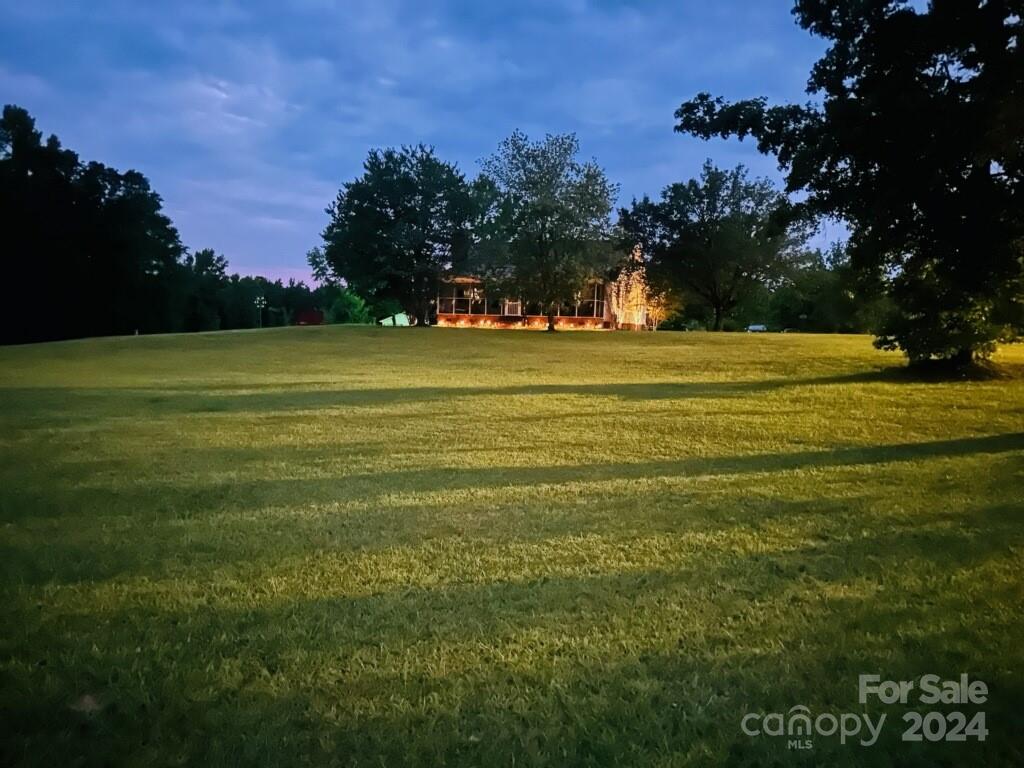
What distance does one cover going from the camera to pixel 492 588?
3484 millimetres

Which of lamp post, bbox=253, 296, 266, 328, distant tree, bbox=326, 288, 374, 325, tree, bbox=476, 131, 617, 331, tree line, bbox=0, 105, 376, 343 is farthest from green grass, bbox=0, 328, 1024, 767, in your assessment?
distant tree, bbox=326, 288, 374, 325

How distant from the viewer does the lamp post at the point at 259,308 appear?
7425 cm

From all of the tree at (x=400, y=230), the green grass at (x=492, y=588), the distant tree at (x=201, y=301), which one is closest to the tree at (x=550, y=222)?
the tree at (x=400, y=230)

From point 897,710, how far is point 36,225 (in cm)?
4939

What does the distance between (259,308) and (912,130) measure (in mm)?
81218

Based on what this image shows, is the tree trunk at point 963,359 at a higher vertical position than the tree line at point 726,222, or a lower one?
lower

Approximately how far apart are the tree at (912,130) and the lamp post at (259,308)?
7259 cm

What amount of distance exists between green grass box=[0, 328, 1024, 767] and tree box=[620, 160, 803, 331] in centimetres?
3444

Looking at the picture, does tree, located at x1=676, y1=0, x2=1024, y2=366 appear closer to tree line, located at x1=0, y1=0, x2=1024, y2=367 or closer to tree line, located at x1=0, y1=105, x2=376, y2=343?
tree line, located at x1=0, y1=0, x2=1024, y2=367

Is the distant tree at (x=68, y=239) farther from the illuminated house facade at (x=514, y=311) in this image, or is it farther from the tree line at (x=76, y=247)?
the illuminated house facade at (x=514, y=311)

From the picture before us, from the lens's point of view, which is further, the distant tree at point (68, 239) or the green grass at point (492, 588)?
the distant tree at point (68, 239)

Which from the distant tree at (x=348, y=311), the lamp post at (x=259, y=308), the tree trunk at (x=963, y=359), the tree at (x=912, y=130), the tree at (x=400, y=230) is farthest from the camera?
the distant tree at (x=348, y=311)

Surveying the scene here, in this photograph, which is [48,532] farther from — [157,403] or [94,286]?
[94,286]

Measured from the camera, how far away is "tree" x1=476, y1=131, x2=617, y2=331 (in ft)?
110
